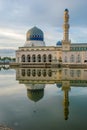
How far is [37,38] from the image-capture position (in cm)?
6372

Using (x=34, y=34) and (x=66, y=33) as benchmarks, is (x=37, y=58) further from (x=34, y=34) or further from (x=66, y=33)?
(x=66, y=33)

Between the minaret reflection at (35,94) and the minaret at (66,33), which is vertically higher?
the minaret at (66,33)

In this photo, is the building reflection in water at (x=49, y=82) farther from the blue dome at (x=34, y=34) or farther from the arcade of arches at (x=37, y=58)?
the blue dome at (x=34, y=34)

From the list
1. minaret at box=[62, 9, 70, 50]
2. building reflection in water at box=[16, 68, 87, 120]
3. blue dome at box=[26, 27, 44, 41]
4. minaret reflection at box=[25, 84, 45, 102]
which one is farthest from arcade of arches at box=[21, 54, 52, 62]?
minaret reflection at box=[25, 84, 45, 102]

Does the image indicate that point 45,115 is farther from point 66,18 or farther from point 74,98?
point 66,18

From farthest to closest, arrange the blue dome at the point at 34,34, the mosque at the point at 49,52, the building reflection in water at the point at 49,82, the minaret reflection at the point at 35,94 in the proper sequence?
the blue dome at the point at 34,34 → the mosque at the point at 49,52 → the building reflection in water at the point at 49,82 → the minaret reflection at the point at 35,94

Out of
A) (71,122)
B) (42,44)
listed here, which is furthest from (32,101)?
(42,44)

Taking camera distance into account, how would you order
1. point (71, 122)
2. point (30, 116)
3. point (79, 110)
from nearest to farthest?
point (71, 122), point (30, 116), point (79, 110)

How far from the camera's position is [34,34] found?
6281 centimetres

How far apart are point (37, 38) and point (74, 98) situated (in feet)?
171

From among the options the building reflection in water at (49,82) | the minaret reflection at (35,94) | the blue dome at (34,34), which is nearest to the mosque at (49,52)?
the blue dome at (34,34)

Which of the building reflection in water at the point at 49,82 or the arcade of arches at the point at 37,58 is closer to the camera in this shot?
the building reflection in water at the point at 49,82

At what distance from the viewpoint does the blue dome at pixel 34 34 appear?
62556 millimetres

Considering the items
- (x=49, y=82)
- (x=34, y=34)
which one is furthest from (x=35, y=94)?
(x=34, y=34)
